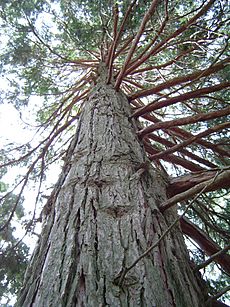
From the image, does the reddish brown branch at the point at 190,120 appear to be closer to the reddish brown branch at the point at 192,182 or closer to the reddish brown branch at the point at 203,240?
the reddish brown branch at the point at 192,182

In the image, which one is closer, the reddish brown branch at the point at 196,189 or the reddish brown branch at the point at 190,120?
the reddish brown branch at the point at 196,189

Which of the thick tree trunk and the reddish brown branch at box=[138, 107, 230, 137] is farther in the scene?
the reddish brown branch at box=[138, 107, 230, 137]

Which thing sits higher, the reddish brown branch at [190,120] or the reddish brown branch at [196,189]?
the reddish brown branch at [190,120]

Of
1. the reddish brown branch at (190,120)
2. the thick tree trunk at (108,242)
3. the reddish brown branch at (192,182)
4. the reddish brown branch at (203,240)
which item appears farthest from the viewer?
the reddish brown branch at (190,120)

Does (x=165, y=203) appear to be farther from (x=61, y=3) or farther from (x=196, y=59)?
(x=61, y=3)

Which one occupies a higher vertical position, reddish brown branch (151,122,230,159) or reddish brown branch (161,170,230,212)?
reddish brown branch (151,122,230,159)

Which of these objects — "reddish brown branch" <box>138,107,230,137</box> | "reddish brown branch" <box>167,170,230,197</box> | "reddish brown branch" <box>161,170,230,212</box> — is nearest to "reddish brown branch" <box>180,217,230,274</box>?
"reddish brown branch" <box>167,170,230,197</box>

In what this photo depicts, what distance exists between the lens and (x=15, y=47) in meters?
4.47

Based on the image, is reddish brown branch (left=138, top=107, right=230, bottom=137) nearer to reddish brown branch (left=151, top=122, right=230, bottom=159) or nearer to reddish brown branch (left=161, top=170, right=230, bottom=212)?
reddish brown branch (left=151, top=122, right=230, bottom=159)

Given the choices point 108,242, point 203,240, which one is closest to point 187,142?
point 203,240

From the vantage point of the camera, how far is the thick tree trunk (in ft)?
3.47

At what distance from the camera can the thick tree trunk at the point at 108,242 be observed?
3.47 ft

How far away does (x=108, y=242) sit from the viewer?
1.26 meters

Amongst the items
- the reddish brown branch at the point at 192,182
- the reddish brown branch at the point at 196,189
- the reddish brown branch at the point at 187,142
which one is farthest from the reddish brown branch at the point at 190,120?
the reddish brown branch at the point at 196,189
